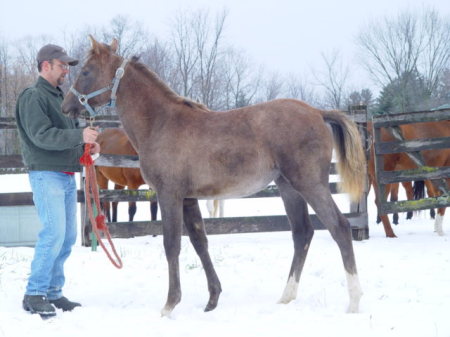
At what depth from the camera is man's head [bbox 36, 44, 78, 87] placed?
151 inches

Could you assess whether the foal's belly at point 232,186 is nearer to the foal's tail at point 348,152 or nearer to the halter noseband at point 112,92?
the foal's tail at point 348,152

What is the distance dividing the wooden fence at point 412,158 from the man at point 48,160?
15.2 ft

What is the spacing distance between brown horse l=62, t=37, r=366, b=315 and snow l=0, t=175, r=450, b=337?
0.28 metres

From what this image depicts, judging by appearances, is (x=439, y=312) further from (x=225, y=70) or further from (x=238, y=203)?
(x=225, y=70)

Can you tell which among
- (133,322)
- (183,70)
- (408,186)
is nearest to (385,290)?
(133,322)

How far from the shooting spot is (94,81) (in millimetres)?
3941

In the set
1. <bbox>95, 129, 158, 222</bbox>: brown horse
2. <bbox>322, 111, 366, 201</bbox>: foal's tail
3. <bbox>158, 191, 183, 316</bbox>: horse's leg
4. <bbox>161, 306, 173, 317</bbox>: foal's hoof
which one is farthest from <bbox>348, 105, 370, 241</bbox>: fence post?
<bbox>161, 306, 173, 317</bbox>: foal's hoof

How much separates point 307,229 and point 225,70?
30306 millimetres

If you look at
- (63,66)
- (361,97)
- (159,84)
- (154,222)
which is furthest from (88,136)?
(361,97)

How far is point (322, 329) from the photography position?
312cm

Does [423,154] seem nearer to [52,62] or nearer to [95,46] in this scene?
[95,46]

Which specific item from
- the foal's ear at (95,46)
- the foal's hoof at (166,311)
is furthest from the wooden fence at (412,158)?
the foal's ear at (95,46)

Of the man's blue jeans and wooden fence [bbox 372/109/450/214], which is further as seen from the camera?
wooden fence [bbox 372/109/450/214]

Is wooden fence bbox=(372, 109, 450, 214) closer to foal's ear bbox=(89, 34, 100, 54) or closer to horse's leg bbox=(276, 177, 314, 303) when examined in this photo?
horse's leg bbox=(276, 177, 314, 303)
